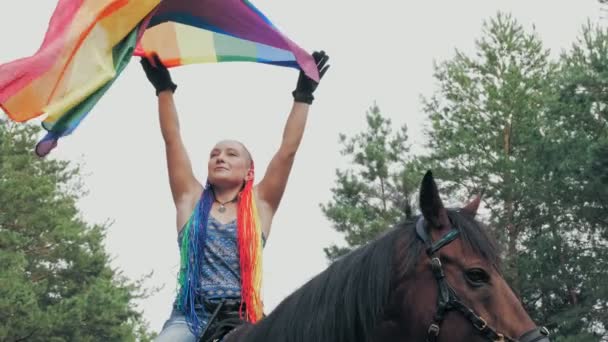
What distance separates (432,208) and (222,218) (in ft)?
5.33

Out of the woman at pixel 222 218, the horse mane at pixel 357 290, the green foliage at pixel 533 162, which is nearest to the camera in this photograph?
the horse mane at pixel 357 290

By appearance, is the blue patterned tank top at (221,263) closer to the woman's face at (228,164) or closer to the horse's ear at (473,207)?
the woman's face at (228,164)

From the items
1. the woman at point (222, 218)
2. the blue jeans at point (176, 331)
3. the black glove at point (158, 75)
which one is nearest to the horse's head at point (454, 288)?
the woman at point (222, 218)

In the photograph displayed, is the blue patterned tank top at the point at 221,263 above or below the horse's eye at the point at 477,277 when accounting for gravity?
above

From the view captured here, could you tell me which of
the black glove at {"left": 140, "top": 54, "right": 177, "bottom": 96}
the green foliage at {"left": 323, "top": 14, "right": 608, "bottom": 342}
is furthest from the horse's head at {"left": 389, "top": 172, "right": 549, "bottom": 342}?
the green foliage at {"left": 323, "top": 14, "right": 608, "bottom": 342}

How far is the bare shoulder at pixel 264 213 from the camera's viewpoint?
661cm

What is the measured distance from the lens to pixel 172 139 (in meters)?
6.86

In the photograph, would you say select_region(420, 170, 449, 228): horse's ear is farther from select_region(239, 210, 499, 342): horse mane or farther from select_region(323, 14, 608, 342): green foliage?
select_region(323, 14, 608, 342): green foliage

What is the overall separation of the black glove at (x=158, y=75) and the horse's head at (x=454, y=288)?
234cm

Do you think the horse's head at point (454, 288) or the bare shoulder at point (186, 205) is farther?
the bare shoulder at point (186, 205)

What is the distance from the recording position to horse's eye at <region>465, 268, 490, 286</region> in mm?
5043

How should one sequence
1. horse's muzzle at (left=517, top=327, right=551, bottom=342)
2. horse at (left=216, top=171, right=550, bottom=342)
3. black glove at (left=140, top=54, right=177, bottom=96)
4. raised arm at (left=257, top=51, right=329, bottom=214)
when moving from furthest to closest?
black glove at (left=140, top=54, right=177, bottom=96), raised arm at (left=257, top=51, right=329, bottom=214), horse at (left=216, top=171, right=550, bottom=342), horse's muzzle at (left=517, top=327, right=551, bottom=342)

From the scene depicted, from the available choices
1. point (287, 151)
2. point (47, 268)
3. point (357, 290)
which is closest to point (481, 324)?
point (357, 290)

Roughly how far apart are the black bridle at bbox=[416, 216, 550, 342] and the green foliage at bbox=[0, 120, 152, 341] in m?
29.2
